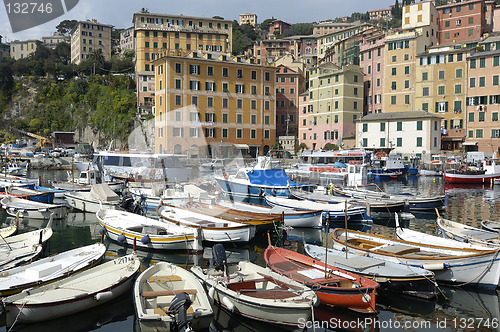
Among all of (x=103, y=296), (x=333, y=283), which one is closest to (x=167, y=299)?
(x=103, y=296)

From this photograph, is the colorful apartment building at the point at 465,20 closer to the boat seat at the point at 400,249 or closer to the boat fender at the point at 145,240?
the boat seat at the point at 400,249

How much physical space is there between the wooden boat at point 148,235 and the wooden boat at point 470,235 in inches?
344

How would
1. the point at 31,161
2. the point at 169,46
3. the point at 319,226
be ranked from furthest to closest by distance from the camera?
the point at 169,46
the point at 31,161
the point at 319,226

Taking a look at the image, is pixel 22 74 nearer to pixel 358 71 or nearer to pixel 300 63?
pixel 300 63

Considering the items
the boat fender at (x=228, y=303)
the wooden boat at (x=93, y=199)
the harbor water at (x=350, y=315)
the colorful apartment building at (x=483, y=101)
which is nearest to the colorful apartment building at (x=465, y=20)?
the colorful apartment building at (x=483, y=101)

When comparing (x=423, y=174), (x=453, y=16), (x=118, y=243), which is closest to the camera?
(x=118, y=243)

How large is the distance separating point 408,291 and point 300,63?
220 feet

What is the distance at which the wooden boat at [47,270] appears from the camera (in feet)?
32.0

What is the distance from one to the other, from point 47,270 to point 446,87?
55041mm

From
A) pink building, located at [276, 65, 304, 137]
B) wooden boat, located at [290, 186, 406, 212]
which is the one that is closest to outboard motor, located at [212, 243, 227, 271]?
wooden boat, located at [290, 186, 406, 212]

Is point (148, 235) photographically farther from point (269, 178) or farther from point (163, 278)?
point (269, 178)

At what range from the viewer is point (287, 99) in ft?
223

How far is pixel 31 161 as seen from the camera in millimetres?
56875

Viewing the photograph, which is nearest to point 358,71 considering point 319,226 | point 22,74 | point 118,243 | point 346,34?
point 346,34
